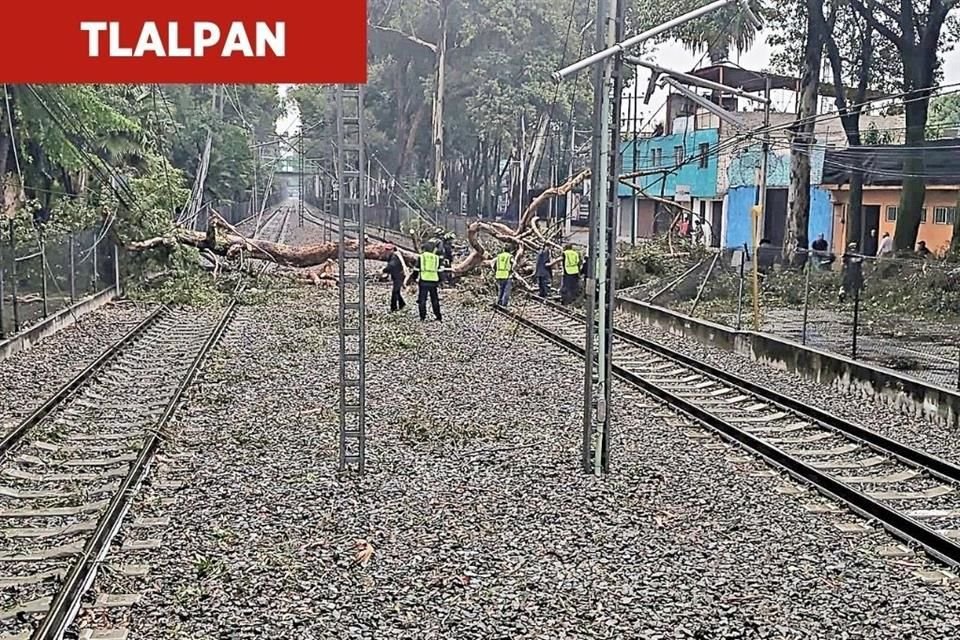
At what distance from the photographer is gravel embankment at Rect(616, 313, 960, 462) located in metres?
12.9

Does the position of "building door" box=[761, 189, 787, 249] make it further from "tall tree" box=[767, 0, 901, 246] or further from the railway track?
the railway track

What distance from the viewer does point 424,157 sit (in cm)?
7519

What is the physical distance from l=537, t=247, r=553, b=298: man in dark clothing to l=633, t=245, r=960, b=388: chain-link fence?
94.5 inches

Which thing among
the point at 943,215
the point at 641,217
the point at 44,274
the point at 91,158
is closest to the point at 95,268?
the point at 91,158

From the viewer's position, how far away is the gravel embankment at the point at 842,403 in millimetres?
12906

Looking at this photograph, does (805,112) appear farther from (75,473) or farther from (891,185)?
(75,473)

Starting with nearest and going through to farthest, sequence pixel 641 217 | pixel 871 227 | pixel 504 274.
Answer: pixel 504 274 → pixel 871 227 → pixel 641 217

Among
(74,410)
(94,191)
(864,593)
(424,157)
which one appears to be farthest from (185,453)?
(424,157)

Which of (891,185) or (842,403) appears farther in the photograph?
(891,185)

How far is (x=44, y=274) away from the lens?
2216cm

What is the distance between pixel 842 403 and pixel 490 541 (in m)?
8.32

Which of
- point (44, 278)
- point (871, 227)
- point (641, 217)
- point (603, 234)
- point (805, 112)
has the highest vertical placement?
point (805, 112)

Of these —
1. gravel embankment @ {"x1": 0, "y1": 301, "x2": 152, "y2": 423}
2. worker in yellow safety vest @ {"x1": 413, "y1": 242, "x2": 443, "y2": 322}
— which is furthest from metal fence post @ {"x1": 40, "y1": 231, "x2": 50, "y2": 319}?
worker in yellow safety vest @ {"x1": 413, "y1": 242, "x2": 443, "y2": 322}

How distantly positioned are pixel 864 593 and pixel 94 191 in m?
26.2
